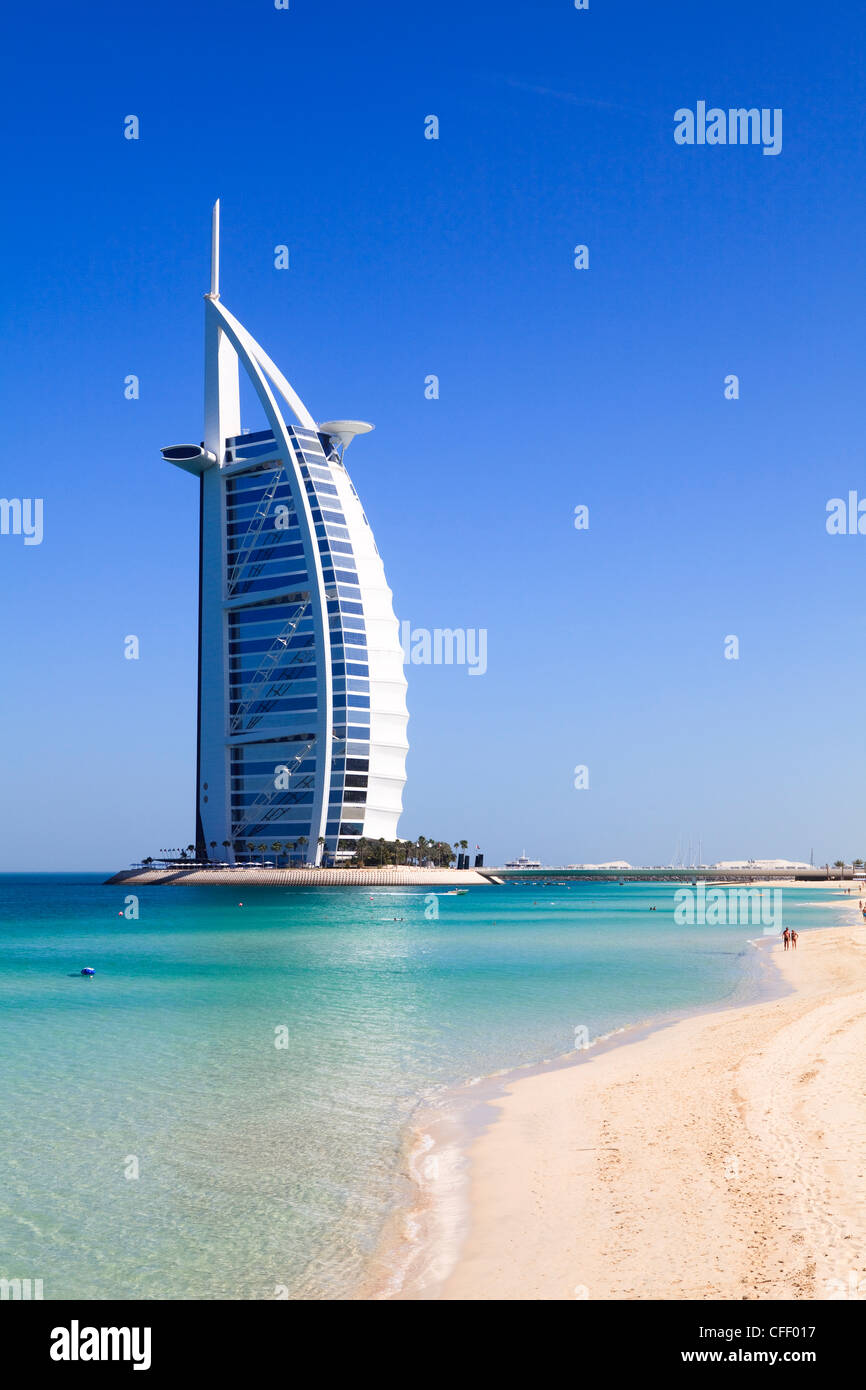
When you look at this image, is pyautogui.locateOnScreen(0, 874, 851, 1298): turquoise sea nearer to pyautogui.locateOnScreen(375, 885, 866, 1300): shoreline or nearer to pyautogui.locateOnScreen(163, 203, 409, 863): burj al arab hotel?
pyautogui.locateOnScreen(375, 885, 866, 1300): shoreline

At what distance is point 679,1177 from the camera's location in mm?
12969

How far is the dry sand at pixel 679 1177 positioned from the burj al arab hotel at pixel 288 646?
107126mm

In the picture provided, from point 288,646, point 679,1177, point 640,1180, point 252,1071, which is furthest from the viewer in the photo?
point 288,646

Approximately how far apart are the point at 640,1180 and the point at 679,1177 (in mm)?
460

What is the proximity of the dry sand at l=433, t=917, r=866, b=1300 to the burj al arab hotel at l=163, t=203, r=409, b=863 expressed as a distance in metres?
107

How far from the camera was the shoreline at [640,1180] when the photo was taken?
9758 millimetres

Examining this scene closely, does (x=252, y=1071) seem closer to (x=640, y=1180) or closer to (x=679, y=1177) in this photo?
(x=640, y=1180)

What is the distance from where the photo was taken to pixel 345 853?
426 ft

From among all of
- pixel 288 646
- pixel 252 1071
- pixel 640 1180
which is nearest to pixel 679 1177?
pixel 640 1180

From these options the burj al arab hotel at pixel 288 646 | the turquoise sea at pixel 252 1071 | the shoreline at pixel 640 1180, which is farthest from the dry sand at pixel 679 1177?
the burj al arab hotel at pixel 288 646
